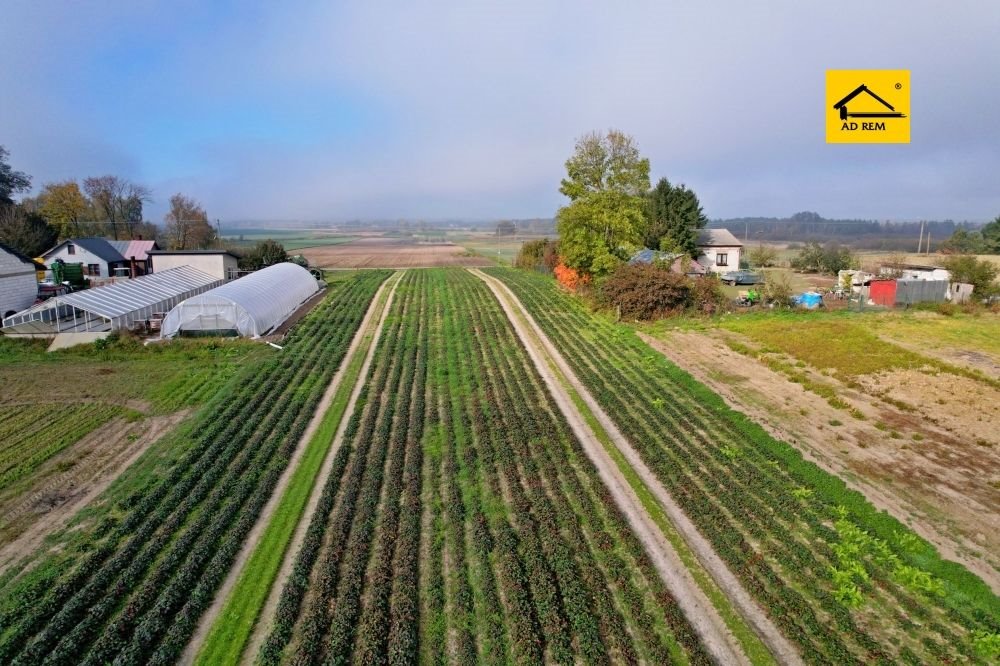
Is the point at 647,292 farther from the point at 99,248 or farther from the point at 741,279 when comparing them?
the point at 99,248

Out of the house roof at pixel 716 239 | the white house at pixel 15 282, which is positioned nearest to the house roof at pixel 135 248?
the white house at pixel 15 282

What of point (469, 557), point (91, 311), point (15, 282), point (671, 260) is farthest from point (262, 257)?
point (469, 557)

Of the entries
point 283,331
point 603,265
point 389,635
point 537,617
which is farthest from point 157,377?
point 603,265

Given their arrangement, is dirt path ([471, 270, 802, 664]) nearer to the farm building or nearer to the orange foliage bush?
the orange foliage bush

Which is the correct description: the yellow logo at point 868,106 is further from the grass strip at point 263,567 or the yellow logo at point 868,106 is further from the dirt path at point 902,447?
the grass strip at point 263,567

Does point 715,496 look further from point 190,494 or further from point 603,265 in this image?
point 603,265

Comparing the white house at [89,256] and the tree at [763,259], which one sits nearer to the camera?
the white house at [89,256]
